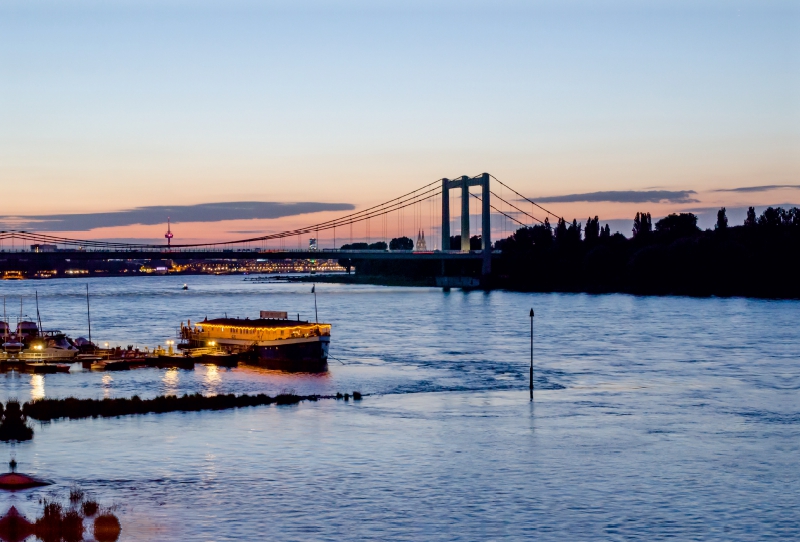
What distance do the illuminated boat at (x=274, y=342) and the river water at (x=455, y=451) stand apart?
148 cm

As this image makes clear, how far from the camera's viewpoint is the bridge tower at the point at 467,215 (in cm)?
14575

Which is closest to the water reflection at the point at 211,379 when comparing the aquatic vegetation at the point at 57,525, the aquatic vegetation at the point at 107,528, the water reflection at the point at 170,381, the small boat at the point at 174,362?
the small boat at the point at 174,362

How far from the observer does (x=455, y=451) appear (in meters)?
29.5

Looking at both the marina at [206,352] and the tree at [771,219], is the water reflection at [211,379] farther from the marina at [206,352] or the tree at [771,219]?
the tree at [771,219]

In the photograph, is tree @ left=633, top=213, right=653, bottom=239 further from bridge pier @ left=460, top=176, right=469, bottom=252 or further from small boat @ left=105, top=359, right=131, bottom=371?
small boat @ left=105, top=359, right=131, bottom=371

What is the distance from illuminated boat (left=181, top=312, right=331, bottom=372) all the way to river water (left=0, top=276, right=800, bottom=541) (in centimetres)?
148

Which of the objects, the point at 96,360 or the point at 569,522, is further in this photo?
the point at 96,360

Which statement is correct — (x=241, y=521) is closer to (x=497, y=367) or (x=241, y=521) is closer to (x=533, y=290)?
(x=497, y=367)

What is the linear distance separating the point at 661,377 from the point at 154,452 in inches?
1107

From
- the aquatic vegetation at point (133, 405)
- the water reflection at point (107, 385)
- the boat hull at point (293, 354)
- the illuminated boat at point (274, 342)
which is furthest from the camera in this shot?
the illuminated boat at point (274, 342)

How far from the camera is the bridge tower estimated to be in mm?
145750

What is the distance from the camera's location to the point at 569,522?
71.9ft

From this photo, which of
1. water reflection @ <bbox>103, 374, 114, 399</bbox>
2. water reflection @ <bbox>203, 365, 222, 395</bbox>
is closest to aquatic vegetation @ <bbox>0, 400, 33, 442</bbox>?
water reflection @ <bbox>103, 374, 114, 399</bbox>

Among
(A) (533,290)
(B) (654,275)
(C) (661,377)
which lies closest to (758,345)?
(C) (661,377)
